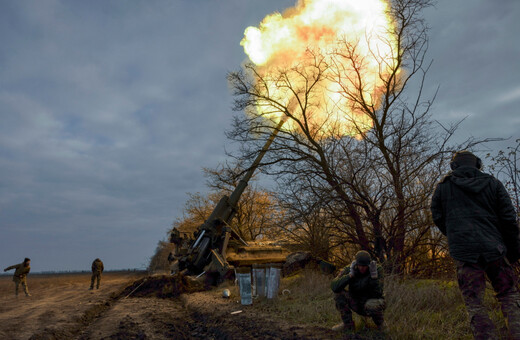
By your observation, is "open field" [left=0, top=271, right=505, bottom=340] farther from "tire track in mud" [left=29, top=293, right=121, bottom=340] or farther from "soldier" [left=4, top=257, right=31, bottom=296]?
"soldier" [left=4, top=257, right=31, bottom=296]

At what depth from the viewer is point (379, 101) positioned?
11.2 m

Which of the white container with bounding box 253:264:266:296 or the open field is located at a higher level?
the white container with bounding box 253:264:266:296

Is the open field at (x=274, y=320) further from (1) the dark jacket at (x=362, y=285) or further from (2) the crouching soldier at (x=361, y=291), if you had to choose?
(1) the dark jacket at (x=362, y=285)

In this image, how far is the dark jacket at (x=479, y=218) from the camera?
4352 millimetres

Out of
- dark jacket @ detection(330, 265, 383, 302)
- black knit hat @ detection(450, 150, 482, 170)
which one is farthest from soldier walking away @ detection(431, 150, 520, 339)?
dark jacket @ detection(330, 265, 383, 302)

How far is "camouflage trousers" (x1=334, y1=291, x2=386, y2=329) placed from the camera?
526 centimetres

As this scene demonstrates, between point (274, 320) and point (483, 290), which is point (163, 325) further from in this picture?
point (483, 290)

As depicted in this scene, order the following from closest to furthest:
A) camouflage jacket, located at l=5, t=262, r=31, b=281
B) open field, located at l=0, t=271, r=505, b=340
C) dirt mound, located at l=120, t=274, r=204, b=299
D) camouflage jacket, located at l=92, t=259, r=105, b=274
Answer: open field, located at l=0, t=271, r=505, b=340 → dirt mound, located at l=120, t=274, r=204, b=299 → camouflage jacket, located at l=5, t=262, r=31, b=281 → camouflage jacket, located at l=92, t=259, r=105, b=274

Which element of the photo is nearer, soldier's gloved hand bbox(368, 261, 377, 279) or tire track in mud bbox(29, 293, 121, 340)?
soldier's gloved hand bbox(368, 261, 377, 279)

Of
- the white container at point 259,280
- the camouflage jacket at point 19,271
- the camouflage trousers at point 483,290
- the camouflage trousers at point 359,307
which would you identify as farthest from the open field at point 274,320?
the camouflage jacket at point 19,271

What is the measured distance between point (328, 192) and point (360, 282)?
16.8 feet

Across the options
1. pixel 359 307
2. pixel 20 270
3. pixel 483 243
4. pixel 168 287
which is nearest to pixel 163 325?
pixel 359 307

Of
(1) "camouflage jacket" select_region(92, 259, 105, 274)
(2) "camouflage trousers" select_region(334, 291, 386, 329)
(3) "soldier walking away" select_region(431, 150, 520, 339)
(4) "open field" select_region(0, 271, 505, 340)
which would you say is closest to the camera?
(3) "soldier walking away" select_region(431, 150, 520, 339)

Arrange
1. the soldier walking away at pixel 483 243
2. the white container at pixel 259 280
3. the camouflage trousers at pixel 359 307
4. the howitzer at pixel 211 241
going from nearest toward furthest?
the soldier walking away at pixel 483 243, the camouflage trousers at pixel 359 307, the white container at pixel 259 280, the howitzer at pixel 211 241
